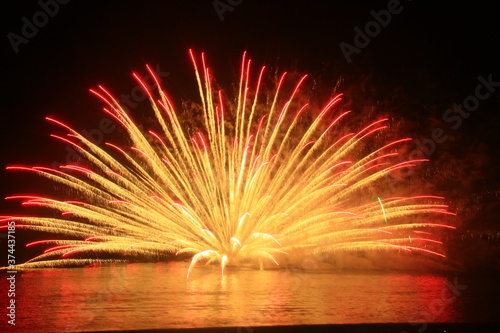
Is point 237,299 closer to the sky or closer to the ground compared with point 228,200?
closer to the ground

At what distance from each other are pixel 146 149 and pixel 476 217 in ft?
38.7

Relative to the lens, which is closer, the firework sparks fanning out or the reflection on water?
the reflection on water

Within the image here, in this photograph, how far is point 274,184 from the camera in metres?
16.8

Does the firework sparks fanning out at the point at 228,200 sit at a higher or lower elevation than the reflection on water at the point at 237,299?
higher

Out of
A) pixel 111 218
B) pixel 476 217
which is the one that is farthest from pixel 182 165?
pixel 476 217

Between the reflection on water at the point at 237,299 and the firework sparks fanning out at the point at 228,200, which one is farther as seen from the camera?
the firework sparks fanning out at the point at 228,200

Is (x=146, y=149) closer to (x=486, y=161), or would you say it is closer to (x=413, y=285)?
(x=413, y=285)

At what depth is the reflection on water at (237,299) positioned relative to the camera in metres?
8.65

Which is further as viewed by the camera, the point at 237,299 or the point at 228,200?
the point at 228,200

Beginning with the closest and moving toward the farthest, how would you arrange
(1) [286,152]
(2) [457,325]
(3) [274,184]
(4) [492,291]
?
(2) [457,325] → (4) [492,291] → (3) [274,184] → (1) [286,152]

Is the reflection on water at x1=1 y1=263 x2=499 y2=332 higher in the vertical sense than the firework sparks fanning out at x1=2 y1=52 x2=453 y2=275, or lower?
lower

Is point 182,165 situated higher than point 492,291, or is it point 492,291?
point 182,165

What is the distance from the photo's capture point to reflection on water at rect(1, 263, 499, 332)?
865 cm

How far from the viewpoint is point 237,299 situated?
1059cm
